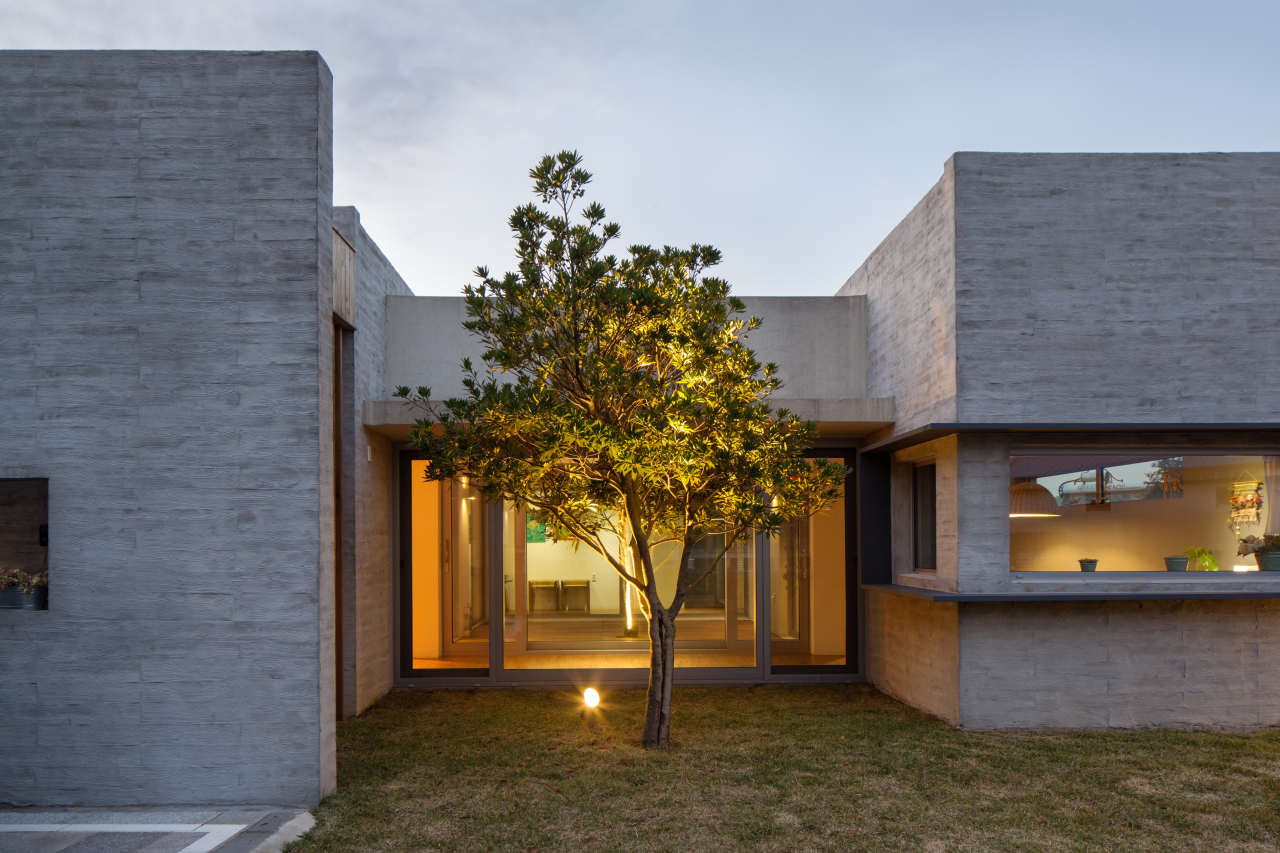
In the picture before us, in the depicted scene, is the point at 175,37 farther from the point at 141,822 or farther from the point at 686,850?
the point at 686,850

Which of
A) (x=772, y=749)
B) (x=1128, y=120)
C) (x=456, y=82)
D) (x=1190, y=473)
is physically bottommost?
(x=772, y=749)

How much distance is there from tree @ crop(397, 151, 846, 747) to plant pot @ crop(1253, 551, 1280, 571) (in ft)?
12.5

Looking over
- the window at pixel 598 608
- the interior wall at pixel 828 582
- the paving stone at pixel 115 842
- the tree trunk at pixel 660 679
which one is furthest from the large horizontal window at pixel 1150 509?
the paving stone at pixel 115 842

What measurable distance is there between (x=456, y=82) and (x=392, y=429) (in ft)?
25.8

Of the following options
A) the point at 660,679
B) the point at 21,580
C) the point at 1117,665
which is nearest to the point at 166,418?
the point at 21,580

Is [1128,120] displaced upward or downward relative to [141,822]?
upward

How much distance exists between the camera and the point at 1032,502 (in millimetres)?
6375

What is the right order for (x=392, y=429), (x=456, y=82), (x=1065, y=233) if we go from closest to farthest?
(x=1065, y=233)
(x=392, y=429)
(x=456, y=82)

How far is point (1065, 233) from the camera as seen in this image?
6.22 meters

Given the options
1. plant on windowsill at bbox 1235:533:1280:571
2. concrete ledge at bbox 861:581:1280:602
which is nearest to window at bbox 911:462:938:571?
concrete ledge at bbox 861:581:1280:602

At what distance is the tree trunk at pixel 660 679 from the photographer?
18.9 feet

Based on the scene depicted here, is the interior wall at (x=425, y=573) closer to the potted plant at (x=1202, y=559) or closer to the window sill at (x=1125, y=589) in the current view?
the window sill at (x=1125, y=589)

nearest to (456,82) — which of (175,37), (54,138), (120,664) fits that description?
(175,37)

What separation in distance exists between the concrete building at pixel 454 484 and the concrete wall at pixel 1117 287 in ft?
0.08
